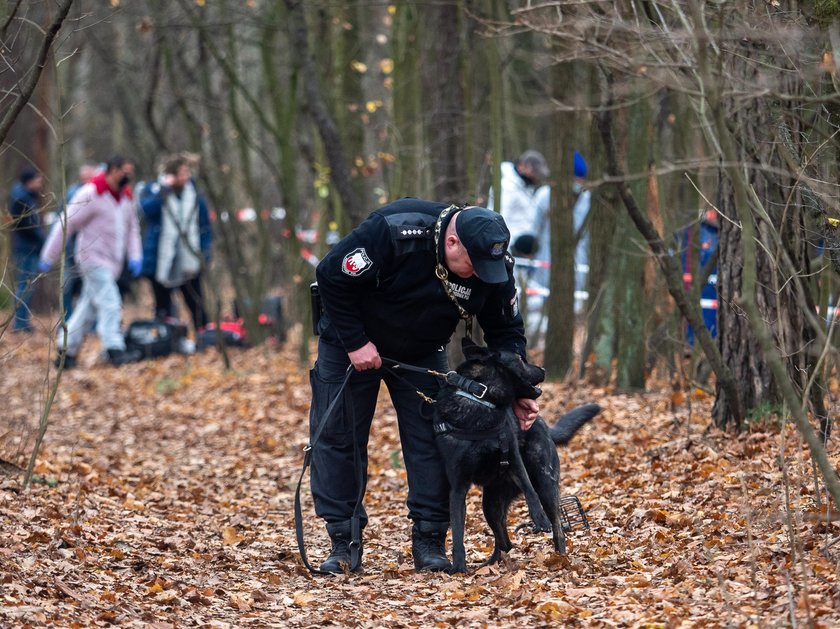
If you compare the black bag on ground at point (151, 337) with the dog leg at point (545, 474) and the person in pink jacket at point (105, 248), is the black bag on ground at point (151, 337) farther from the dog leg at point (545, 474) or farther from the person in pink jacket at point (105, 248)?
the dog leg at point (545, 474)

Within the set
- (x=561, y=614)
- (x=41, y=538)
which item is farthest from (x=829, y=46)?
(x=41, y=538)

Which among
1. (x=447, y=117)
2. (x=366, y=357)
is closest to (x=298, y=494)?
(x=366, y=357)

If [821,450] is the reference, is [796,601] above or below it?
below

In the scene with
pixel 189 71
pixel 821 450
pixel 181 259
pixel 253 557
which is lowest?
pixel 253 557

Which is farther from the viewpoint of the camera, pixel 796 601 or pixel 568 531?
pixel 568 531

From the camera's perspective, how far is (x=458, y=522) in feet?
18.1

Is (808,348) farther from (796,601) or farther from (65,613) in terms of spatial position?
(65,613)

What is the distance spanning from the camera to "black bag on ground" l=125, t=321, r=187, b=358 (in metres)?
14.7

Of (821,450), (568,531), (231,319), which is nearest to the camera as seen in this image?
(821,450)

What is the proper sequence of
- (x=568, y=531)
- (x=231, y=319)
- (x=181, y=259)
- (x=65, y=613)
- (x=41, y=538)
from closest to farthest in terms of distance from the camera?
(x=65, y=613) < (x=41, y=538) < (x=568, y=531) < (x=181, y=259) < (x=231, y=319)

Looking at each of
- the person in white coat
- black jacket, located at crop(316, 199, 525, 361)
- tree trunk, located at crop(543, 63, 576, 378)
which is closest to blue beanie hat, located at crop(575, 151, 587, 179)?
the person in white coat

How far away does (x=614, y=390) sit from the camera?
1013 cm

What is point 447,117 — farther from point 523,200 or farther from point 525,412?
point 525,412

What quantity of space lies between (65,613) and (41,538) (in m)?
1.39
